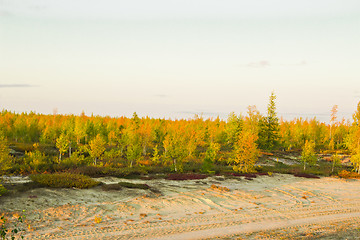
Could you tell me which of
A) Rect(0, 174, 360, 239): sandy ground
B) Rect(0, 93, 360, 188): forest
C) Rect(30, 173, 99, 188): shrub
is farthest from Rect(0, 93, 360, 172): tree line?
Rect(0, 174, 360, 239): sandy ground

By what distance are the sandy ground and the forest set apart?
7.19 metres

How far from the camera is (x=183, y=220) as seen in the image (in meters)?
14.7

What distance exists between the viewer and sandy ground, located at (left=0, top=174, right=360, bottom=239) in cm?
1279

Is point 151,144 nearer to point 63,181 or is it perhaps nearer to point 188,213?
point 63,181

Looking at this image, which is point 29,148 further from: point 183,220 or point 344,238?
point 344,238

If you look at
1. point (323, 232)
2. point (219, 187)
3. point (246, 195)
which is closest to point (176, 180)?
point (219, 187)

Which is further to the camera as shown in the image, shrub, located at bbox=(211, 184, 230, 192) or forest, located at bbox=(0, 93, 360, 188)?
forest, located at bbox=(0, 93, 360, 188)

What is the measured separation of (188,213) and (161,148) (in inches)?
1990

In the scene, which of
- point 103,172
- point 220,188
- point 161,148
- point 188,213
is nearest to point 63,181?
point 103,172

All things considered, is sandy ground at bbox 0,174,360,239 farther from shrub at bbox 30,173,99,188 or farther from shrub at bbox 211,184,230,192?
shrub at bbox 30,173,99,188

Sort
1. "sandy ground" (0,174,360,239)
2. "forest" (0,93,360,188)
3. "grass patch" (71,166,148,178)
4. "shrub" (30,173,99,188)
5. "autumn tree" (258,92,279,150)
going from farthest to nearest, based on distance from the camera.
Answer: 1. "autumn tree" (258,92,279,150)
2. "forest" (0,93,360,188)
3. "grass patch" (71,166,148,178)
4. "shrub" (30,173,99,188)
5. "sandy ground" (0,174,360,239)

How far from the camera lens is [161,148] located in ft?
218

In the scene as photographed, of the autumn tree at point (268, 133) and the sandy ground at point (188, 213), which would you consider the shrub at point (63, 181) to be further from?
the autumn tree at point (268, 133)

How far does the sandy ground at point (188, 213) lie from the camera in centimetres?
1279
